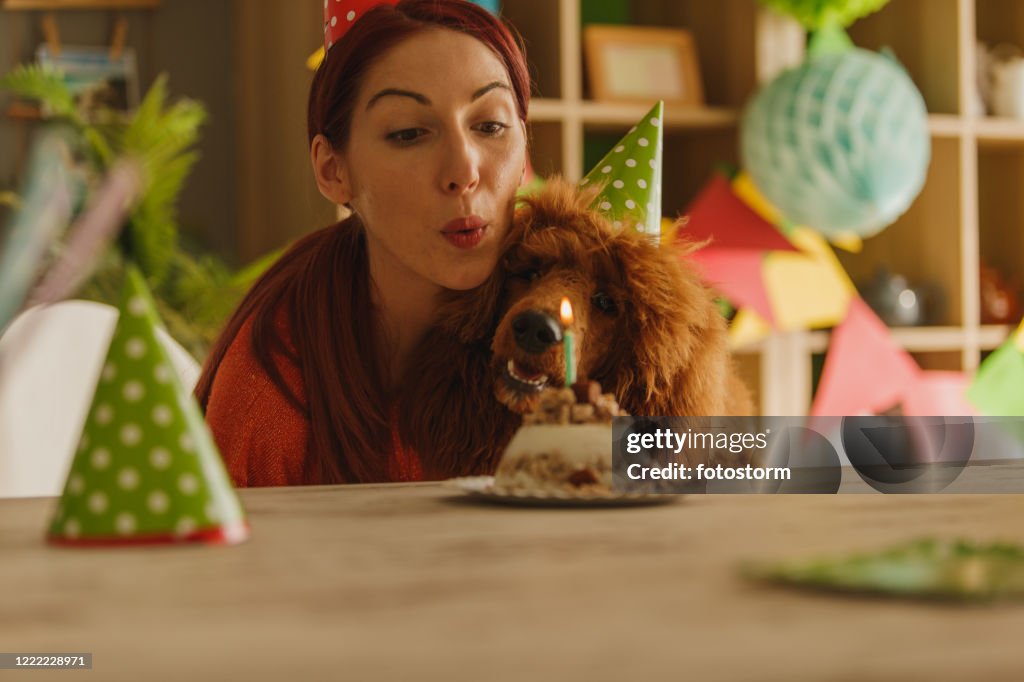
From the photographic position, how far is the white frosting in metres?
0.66

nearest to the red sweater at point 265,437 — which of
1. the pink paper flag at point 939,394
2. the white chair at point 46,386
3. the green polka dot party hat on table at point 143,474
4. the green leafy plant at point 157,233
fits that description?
the white chair at point 46,386

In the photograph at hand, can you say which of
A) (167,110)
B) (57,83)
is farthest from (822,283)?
(57,83)

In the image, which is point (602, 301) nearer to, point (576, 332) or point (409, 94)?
point (576, 332)

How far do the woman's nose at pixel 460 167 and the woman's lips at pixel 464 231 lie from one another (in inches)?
1.0

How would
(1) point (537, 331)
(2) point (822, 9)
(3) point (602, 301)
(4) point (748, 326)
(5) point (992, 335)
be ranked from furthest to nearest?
1. (5) point (992, 335)
2. (4) point (748, 326)
3. (2) point (822, 9)
4. (3) point (602, 301)
5. (1) point (537, 331)

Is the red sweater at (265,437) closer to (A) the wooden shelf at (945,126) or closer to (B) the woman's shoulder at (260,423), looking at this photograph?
(B) the woman's shoulder at (260,423)

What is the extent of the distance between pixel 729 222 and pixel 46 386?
6.00 ft

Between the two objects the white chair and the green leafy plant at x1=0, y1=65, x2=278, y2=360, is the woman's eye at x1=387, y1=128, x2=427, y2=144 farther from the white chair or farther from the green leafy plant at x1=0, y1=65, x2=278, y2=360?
the green leafy plant at x1=0, y1=65, x2=278, y2=360

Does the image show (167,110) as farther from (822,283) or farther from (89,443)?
(89,443)

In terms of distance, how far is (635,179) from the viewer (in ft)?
3.81

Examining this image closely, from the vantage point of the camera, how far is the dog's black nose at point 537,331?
90cm

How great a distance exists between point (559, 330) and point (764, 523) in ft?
1.11

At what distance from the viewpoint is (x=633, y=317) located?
1.01 meters

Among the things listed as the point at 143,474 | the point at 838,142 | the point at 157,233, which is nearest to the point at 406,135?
the point at 143,474
